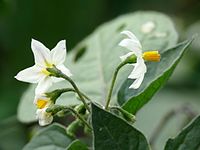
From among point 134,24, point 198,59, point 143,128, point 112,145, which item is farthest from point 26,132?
point 112,145

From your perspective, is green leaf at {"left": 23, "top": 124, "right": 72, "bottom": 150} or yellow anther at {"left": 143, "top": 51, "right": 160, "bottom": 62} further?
green leaf at {"left": 23, "top": 124, "right": 72, "bottom": 150}

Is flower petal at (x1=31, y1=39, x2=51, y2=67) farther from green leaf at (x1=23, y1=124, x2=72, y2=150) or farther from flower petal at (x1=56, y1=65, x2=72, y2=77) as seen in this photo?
green leaf at (x1=23, y1=124, x2=72, y2=150)

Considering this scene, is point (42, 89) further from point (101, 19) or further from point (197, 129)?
point (101, 19)

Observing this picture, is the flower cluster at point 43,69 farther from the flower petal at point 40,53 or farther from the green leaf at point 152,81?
the green leaf at point 152,81

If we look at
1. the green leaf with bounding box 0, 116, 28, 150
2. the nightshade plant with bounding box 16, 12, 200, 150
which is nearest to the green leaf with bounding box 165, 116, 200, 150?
the nightshade plant with bounding box 16, 12, 200, 150

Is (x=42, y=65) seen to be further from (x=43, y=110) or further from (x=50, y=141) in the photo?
(x=50, y=141)

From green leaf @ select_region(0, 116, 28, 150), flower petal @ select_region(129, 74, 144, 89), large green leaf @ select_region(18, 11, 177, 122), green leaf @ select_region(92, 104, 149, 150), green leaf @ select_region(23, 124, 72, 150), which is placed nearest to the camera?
green leaf @ select_region(92, 104, 149, 150)
